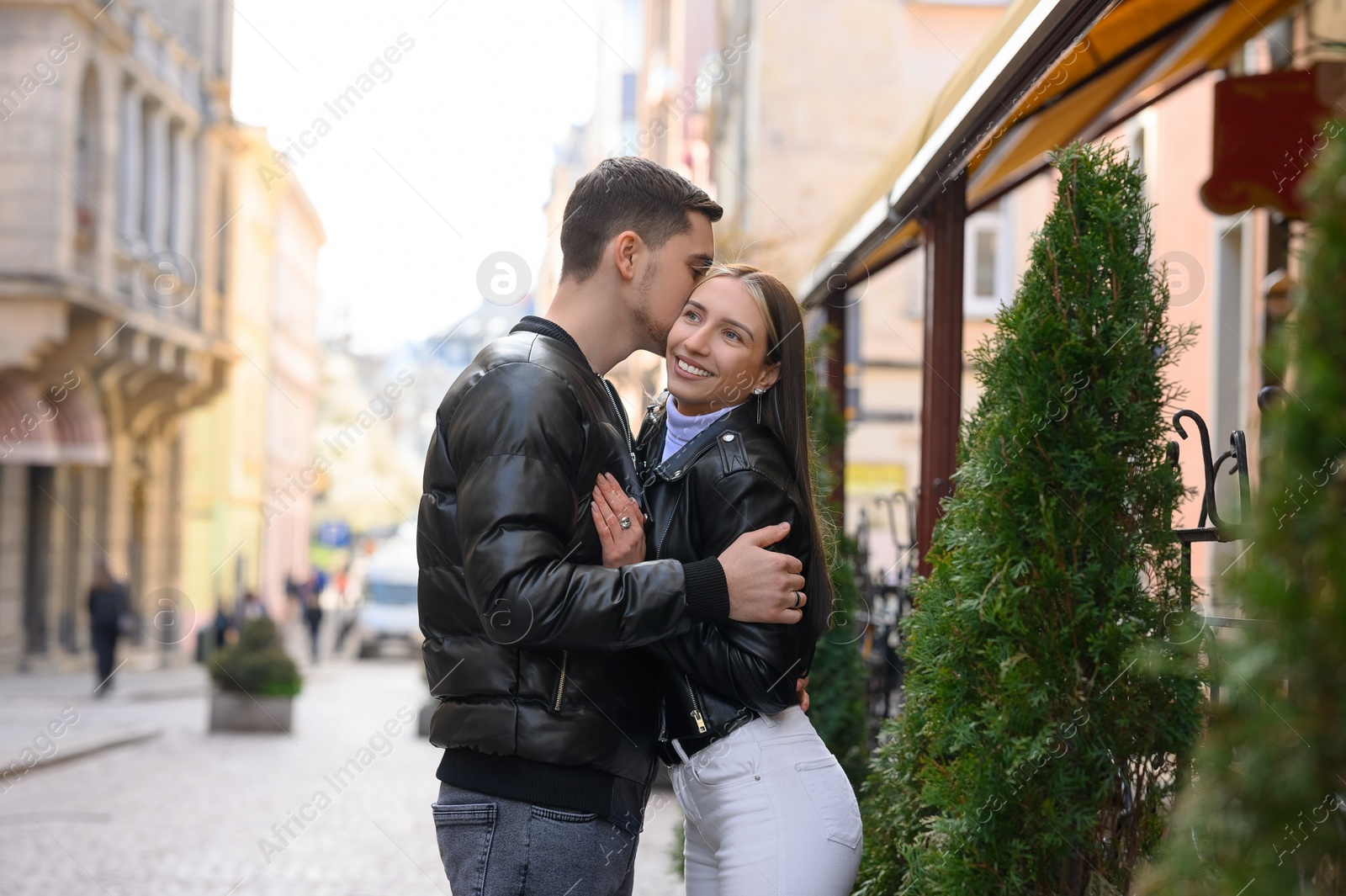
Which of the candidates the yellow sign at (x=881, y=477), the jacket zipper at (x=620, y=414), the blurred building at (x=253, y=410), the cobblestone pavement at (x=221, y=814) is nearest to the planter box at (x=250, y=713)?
the cobblestone pavement at (x=221, y=814)

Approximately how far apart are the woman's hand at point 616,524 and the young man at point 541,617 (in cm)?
3

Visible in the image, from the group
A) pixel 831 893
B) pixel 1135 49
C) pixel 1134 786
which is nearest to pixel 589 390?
pixel 831 893

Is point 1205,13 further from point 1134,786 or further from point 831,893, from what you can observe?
point 831,893

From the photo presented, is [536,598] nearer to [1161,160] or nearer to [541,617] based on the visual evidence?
[541,617]

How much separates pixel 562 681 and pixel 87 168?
2285cm

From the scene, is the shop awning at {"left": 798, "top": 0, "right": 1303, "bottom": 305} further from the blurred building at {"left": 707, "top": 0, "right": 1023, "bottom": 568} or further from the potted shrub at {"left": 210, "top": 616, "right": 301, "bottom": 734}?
the blurred building at {"left": 707, "top": 0, "right": 1023, "bottom": 568}

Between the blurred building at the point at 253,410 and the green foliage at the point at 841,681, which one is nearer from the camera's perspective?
the green foliage at the point at 841,681

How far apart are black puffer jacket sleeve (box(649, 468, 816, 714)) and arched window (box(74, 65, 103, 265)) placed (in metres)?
21.2

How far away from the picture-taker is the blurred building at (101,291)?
813 inches

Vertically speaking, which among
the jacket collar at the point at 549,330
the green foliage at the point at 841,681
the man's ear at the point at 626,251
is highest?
the man's ear at the point at 626,251

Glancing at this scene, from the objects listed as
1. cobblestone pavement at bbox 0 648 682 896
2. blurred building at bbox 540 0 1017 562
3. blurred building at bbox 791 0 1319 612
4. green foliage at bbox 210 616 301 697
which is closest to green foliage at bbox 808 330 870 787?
blurred building at bbox 791 0 1319 612

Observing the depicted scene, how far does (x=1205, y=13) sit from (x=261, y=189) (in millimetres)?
35784

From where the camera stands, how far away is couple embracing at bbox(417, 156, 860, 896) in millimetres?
2545

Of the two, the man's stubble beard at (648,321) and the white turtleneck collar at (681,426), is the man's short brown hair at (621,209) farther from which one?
→ the white turtleneck collar at (681,426)
